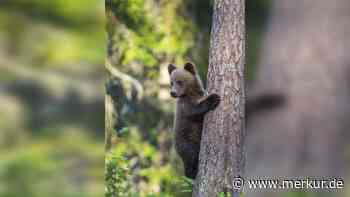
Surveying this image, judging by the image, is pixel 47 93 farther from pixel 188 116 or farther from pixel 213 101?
pixel 188 116

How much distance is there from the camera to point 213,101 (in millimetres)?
3857

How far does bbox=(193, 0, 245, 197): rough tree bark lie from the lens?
378cm

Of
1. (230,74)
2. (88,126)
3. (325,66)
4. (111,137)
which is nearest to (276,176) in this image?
(325,66)

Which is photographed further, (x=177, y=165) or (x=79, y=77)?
(x=177, y=165)

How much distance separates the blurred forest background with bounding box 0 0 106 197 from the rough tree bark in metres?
2.51

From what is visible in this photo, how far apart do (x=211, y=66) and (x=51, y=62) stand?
2.67m

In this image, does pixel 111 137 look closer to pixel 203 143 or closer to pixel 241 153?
pixel 203 143

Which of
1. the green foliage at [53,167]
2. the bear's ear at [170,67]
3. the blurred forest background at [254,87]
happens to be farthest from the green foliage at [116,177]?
the green foliage at [53,167]

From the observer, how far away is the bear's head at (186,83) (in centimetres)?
427

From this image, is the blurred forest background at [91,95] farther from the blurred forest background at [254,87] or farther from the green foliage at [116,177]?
the green foliage at [116,177]

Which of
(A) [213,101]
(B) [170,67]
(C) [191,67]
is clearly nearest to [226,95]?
(A) [213,101]

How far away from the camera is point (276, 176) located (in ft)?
5.23

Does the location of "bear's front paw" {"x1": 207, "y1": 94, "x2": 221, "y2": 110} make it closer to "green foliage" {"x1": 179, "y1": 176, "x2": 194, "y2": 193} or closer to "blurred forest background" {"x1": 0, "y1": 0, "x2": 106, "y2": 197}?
"green foliage" {"x1": 179, "y1": 176, "x2": 194, "y2": 193}

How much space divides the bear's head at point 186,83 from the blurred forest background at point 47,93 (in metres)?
2.91
